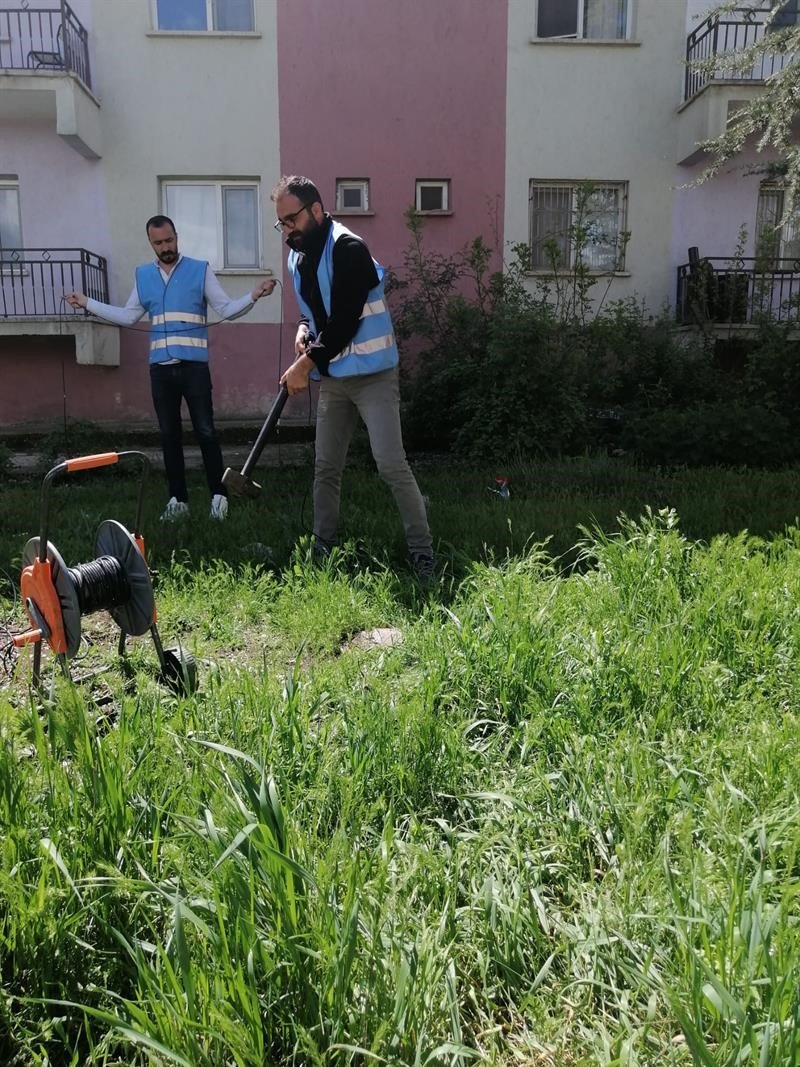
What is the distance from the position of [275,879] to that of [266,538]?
365 cm

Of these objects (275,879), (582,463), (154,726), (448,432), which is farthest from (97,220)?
(275,879)

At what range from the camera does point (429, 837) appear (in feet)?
7.19

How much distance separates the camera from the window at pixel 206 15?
11797 millimetres

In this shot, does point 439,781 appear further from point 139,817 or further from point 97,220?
point 97,220

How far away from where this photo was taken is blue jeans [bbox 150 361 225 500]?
621cm

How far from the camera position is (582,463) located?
25.2ft

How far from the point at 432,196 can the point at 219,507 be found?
313 inches

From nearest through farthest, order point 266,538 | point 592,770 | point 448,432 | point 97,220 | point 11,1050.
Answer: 1. point 11,1050
2. point 592,770
3. point 266,538
4. point 448,432
5. point 97,220

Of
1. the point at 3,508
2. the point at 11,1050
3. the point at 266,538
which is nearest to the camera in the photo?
the point at 11,1050

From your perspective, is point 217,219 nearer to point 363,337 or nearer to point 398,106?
point 398,106

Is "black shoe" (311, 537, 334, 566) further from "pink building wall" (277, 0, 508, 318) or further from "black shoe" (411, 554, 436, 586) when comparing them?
"pink building wall" (277, 0, 508, 318)

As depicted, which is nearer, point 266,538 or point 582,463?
point 266,538

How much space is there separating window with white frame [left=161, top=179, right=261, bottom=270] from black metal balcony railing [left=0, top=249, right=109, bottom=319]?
50.0 inches

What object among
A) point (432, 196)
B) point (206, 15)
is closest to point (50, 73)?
point (206, 15)
